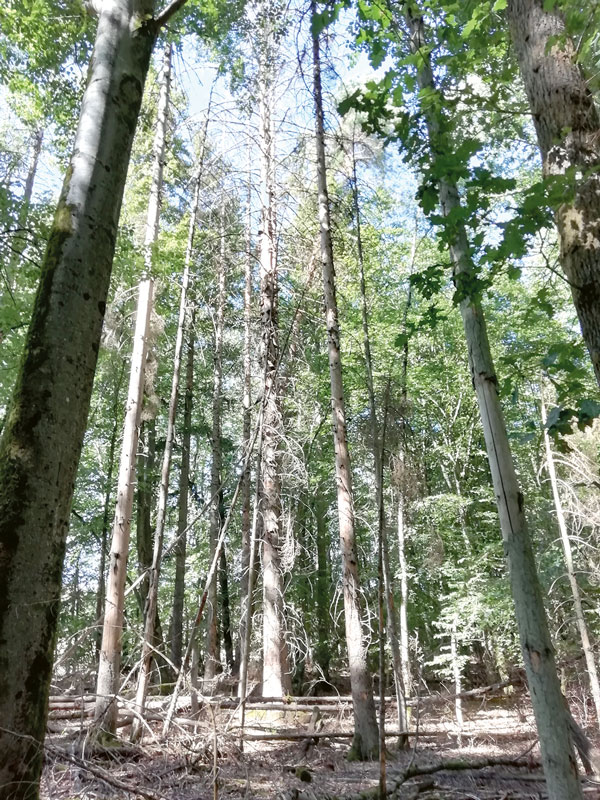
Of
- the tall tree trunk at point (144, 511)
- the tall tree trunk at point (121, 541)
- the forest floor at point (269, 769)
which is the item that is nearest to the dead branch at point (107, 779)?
the forest floor at point (269, 769)

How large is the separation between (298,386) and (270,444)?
2.15 meters

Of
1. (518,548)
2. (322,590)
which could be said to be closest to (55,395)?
(518,548)

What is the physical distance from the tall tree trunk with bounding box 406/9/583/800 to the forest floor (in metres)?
0.75

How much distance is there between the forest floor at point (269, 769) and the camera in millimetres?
3436

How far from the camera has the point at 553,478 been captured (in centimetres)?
995

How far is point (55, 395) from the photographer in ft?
7.02

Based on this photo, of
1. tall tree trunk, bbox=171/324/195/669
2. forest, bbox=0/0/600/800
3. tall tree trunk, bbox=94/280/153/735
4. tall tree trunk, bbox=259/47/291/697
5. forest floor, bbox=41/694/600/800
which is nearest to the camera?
forest, bbox=0/0/600/800

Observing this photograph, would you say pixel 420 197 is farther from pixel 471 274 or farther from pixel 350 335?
pixel 350 335

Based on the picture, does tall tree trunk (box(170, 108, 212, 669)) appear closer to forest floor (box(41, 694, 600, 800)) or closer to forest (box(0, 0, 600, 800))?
forest (box(0, 0, 600, 800))

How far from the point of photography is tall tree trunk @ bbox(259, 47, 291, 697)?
28.0ft

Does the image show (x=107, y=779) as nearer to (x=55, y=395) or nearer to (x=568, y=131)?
(x=55, y=395)

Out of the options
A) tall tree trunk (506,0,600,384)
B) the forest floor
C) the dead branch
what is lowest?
the forest floor

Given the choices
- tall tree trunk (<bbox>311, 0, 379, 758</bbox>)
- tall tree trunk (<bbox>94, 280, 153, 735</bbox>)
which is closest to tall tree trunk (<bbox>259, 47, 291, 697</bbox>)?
tall tree trunk (<bbox>311, 0, 379, 758</bbox>)

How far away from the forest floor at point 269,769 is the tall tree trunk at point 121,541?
65 centimetres
